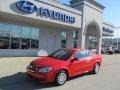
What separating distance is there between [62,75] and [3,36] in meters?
11.0

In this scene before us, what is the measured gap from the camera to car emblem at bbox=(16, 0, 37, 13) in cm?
1524

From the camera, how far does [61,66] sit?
8.11 meters

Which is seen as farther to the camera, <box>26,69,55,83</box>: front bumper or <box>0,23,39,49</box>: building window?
<box>0,23,39,49</box>: building window

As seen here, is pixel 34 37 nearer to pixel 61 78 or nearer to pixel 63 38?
pixel 63 38

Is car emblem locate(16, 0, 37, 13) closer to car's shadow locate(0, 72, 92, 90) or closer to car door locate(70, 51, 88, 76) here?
car door locate(70, 51, 88, 76)

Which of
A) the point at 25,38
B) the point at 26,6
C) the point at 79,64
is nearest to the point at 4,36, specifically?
the point at 25,38

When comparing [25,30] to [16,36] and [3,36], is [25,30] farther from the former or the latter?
[3,36]

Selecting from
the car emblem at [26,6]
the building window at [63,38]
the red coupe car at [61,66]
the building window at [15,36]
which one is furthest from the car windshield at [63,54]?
the building window at [63,38]

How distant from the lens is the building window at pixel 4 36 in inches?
678

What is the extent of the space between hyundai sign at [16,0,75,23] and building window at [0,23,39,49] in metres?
3.13

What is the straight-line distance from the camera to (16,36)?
60.8 ft

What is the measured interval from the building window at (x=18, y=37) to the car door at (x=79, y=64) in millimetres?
9972

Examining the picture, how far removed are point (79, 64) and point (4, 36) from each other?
34.5 feet

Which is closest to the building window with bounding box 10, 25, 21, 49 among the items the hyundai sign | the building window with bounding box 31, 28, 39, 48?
the building window with bounding box 31, 28, 39, 48
